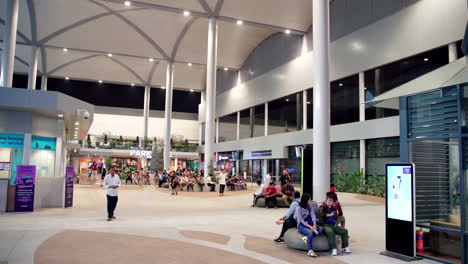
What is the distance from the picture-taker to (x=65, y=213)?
35.8 feet

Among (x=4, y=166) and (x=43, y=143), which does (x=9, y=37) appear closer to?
(x=43, y=143)

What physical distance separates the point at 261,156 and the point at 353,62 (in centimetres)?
1220

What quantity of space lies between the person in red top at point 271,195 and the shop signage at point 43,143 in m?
8.74

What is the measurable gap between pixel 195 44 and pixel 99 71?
42.8ft

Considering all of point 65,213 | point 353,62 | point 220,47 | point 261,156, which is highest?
point 220,47

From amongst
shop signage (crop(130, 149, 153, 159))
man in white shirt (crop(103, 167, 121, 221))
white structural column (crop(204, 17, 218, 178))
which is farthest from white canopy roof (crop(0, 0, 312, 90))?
man in white shirt (crop(103, 167, 121, 221))

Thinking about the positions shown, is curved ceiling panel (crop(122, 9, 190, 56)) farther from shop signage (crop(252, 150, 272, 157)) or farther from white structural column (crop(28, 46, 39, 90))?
shop signage (crop(252, 150, 272, 157))

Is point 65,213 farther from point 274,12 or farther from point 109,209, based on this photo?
point 274,12

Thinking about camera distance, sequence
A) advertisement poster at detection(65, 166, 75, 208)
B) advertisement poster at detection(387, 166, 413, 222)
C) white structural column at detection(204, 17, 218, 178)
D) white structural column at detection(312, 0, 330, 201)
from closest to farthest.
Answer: advertisement poster at detection(387, 166, 413, 222) → white structural column at detection(312, 0, 330, 201) → advertisement poster at detection(65, 166, 75, 208) → white structural column at detection(204, 17, 218, 178)

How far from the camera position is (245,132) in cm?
3406

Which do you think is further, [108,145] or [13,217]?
[108,145]

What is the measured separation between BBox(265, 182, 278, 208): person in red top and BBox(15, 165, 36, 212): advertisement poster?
7482 mm

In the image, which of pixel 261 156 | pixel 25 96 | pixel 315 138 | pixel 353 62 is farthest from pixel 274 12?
pixel 25 96

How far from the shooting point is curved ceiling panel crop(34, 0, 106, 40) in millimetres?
24719
